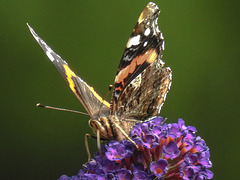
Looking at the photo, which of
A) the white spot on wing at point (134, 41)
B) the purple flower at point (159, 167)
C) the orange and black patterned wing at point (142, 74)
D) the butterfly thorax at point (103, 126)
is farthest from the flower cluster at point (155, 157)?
the white spot on wing at point (134, 41)

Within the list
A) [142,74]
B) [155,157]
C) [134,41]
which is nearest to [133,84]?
[142,74]

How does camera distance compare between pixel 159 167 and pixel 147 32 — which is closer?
pixel 159 167

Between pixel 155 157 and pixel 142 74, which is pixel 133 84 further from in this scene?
pixel 155 157

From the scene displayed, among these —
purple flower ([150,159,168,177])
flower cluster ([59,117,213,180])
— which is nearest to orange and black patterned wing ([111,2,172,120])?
flower cluster ([59,117,213,180])

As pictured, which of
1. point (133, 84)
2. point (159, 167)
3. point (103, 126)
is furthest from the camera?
point (133, 84)
